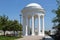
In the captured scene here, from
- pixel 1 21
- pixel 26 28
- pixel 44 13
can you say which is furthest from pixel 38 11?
pixel 1 21

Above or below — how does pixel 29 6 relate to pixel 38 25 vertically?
above

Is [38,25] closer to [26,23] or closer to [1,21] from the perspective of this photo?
[26,23]

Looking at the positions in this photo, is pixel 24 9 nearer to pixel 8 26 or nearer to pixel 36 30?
pixel 36 30

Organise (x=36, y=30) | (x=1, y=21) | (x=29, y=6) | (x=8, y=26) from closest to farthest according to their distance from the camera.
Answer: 1. (x=29, y=6)
2. (x=36, y=30)
3. (x=1, y=21)
4. (x=8, y=26)

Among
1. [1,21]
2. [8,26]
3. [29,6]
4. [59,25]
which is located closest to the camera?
[59,25]

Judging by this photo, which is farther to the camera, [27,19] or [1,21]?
[1,21]

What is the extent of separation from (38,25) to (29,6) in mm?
6030

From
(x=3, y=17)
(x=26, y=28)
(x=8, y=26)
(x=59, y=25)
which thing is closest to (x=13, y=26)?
(x=8, y=26)

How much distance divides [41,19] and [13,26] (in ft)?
65.2

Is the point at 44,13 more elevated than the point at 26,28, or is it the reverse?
the point at 44,13

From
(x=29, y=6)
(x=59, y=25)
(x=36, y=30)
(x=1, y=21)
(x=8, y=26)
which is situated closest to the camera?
(x=59, y=25)

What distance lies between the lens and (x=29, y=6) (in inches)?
2052

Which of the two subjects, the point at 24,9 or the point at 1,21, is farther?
the point at 1,21

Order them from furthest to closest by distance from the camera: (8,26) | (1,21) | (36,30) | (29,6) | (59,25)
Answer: (8,26) → (1,21) → (36,30) → (29,6) → (59,25)
